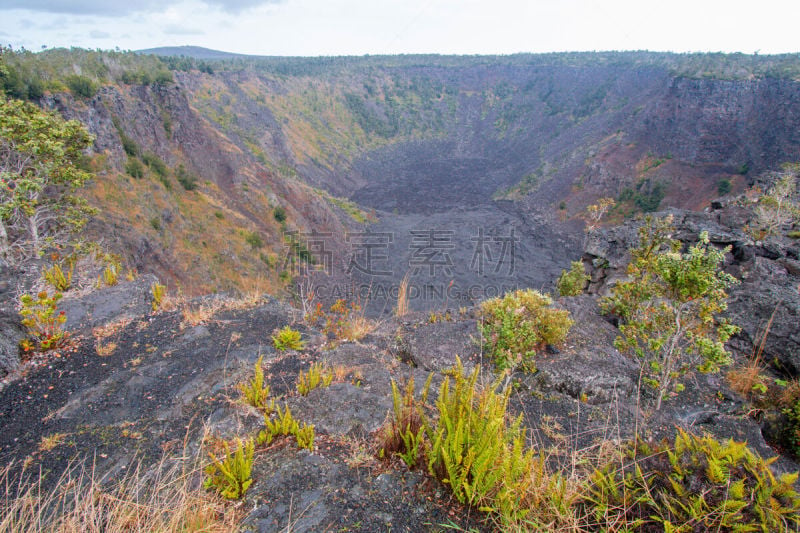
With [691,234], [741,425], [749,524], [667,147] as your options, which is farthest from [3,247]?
[667,147]

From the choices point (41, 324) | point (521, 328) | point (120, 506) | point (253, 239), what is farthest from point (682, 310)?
point (253, 239)

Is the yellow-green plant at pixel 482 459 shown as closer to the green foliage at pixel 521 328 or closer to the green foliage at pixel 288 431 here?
the green foliage at pixel 288 431

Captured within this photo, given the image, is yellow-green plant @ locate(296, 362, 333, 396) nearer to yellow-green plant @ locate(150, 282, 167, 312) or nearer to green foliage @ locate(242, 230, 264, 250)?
yellow-green plant @ locate(150, 282, 167, 312)

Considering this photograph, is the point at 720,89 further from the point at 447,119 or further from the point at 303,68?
the point at 303,68

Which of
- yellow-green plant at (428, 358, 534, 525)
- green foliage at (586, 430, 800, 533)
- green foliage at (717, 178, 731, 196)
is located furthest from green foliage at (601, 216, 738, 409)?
green foliage at (717, 178, 731, 196)

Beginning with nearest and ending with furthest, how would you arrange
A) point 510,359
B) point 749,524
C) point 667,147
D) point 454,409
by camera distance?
point 749,524, point 454,409, point 510,359, point 667,147

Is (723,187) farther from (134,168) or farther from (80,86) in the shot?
(80,86)

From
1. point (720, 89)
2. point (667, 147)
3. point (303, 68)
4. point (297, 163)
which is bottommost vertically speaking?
point (297, 163)
